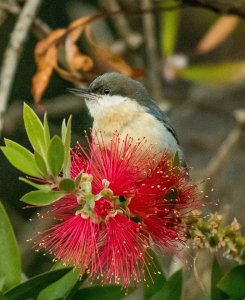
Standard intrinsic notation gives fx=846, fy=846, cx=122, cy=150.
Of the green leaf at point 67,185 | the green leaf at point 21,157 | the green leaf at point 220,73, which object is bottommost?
the green leaf at point 67,185

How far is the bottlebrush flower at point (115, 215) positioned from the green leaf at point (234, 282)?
17cm

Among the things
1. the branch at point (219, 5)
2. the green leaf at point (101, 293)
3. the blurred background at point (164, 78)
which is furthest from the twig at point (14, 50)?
the green leaf at point (101, 293)

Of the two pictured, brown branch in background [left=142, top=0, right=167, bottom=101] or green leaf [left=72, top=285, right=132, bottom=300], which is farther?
brown branch in background [left=142, top=0, right=167, bottom=101]

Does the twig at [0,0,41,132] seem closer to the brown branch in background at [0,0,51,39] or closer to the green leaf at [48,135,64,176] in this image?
the brown branch in background at [0,0,51,39]

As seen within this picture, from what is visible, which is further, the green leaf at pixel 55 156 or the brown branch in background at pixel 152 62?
the brown branch in background at pixel 152 62

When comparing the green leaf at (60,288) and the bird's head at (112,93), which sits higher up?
the bird's head at (112,93)

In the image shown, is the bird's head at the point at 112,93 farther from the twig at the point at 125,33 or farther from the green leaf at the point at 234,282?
the green leaf at the point at 234,282

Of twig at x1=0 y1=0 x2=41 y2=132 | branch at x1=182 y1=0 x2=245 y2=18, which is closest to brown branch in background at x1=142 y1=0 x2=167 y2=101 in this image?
branch at x1=182 y1=0 x2=245 y2=18

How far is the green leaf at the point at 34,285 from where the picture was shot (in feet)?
7.68

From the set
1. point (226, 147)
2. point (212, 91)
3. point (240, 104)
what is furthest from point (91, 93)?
point (240, 104)

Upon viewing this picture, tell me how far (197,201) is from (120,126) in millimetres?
1245

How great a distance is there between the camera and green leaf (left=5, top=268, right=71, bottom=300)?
7.68 ft

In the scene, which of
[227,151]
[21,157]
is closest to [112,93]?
[227,151]

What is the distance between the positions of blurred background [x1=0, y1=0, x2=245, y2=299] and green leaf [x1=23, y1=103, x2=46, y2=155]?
867 millimetres
